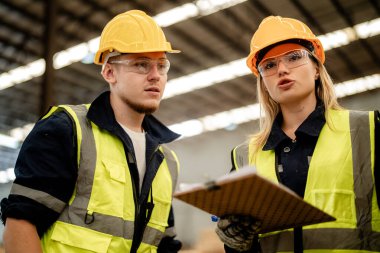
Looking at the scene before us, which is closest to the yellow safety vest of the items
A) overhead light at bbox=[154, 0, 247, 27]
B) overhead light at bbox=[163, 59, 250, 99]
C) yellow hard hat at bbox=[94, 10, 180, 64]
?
yellow hard hat at bbox=[94, 10, 180, 64]

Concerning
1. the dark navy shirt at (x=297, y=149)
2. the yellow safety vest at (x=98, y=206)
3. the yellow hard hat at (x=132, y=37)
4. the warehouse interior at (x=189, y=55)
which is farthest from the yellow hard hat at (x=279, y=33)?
the warehouse interior at (x=189, y=55)

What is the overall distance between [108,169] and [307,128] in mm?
1131

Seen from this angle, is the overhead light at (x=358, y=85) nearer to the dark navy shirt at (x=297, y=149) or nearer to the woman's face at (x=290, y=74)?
the woman's face at (x=290, y=74)

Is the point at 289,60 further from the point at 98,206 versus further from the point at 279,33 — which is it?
the point at 98,206

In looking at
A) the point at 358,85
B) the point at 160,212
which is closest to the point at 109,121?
the point at 160,212

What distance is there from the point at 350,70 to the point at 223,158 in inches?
310

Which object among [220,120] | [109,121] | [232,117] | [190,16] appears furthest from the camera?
[220,120]

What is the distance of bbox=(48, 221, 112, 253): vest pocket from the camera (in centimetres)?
215

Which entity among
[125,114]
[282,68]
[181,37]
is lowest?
[125,114]

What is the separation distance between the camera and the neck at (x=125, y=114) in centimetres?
267

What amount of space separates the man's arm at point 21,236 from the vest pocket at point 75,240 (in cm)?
9

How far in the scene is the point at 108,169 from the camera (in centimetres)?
232

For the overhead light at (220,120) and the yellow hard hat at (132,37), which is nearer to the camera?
the yellow hard hat at (132,37)

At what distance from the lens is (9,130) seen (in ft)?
61.7
